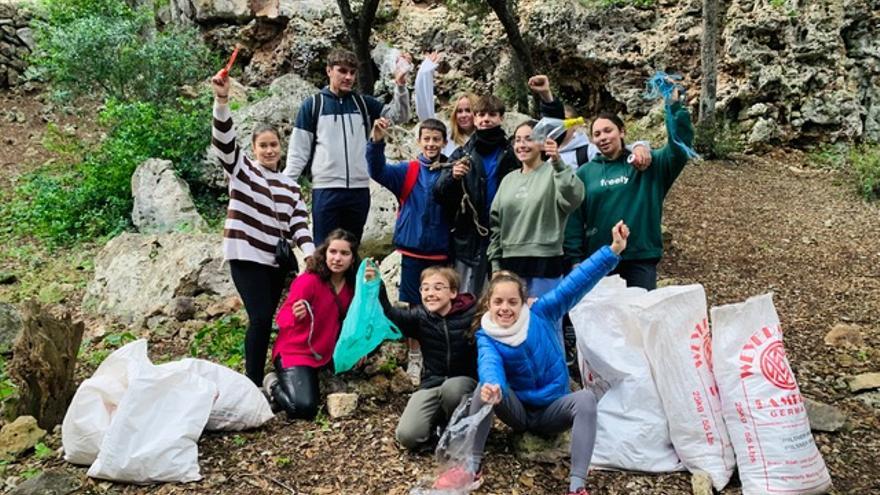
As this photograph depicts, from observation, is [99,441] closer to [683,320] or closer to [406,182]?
[406,182]

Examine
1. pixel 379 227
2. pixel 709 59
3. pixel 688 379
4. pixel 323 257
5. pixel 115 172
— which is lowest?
pixel 688 379

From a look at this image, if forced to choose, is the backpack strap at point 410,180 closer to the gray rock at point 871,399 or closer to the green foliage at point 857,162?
the gray rock at point 871,399

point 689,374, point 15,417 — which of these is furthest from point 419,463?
point 15,417

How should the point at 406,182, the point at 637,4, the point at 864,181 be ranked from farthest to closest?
the point at 637,4, the point at 864,181, the point at 406,182

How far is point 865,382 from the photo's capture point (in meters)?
3.73

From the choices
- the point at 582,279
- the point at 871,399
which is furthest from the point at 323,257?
the point at 871,399

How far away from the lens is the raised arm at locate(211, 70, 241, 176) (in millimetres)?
3199

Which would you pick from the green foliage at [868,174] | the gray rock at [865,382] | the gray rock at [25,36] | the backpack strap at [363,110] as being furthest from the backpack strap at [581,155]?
the gray rock at [25,36]

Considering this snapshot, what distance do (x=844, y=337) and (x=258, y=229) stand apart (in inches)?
162

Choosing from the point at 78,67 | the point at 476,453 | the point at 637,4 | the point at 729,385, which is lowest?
the point at 476,453

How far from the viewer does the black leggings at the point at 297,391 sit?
340 centimetres

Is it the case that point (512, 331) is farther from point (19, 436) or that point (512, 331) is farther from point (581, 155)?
point (19, 436)

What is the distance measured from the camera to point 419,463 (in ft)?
9.80

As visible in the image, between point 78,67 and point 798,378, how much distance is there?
389 inches
